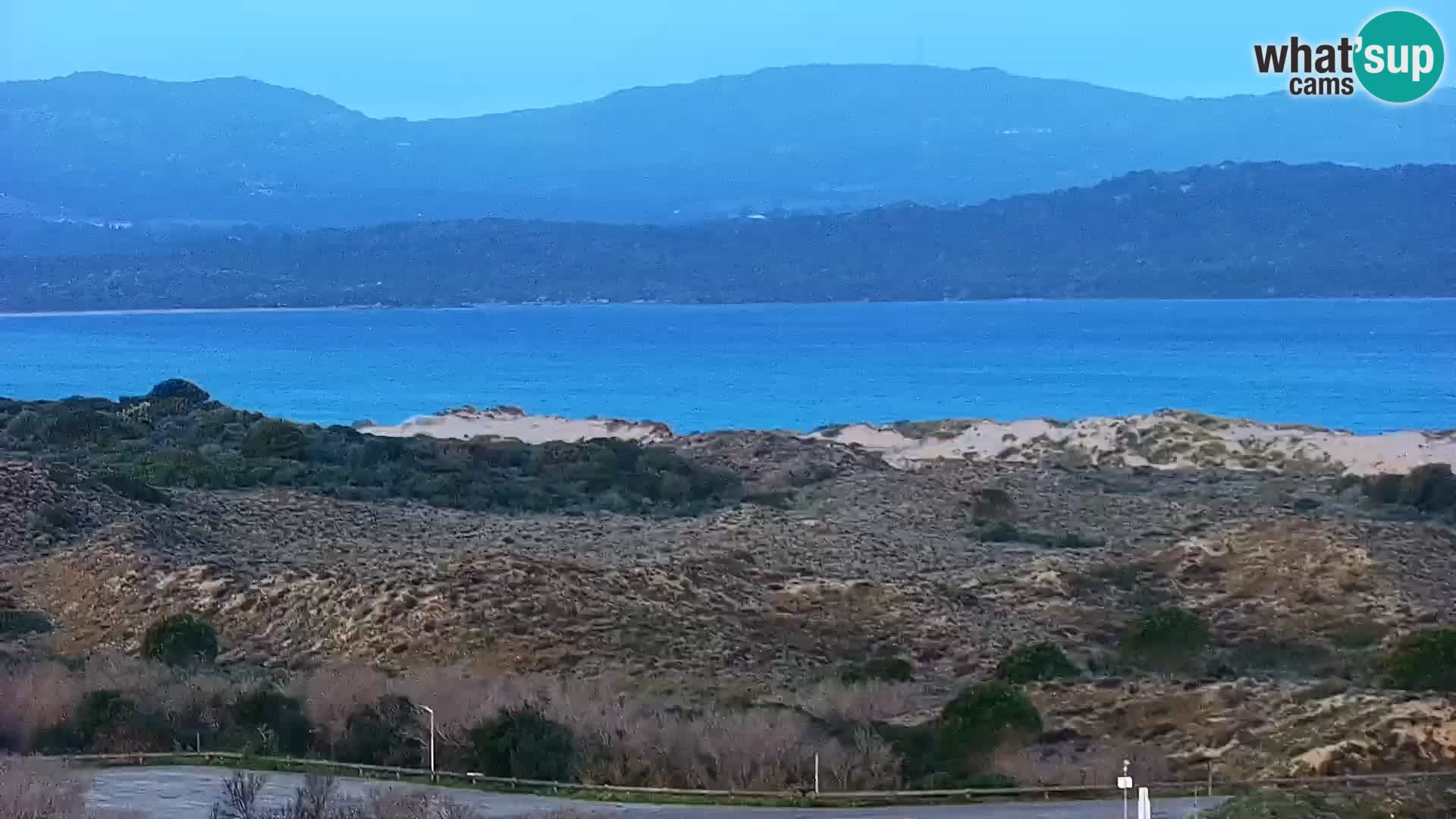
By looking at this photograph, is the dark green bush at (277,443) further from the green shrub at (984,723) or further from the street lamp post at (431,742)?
the green shrub at (984,723)

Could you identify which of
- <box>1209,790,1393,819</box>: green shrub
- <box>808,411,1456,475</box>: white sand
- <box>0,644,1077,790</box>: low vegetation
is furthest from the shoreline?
<box>1209,790,1393,819</box>: green shrub

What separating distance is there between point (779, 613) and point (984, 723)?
34.8 feet

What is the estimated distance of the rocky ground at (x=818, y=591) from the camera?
1958 centimetres

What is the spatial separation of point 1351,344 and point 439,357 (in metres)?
49.5

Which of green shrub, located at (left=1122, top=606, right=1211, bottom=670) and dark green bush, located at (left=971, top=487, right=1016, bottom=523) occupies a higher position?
dark green bush, located at (left=971, top=487, right=1016, bottom=523)

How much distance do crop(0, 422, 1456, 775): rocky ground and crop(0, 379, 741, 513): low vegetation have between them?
1.67 m

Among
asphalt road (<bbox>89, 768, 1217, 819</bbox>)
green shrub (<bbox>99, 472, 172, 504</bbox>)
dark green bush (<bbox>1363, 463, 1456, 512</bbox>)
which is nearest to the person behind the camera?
asphalt road (<bbox>89, 768, 1217, 819</bbox>)

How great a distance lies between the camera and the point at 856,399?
88.2 metres

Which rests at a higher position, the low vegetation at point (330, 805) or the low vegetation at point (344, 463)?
the low vegetation at point (344, 463)

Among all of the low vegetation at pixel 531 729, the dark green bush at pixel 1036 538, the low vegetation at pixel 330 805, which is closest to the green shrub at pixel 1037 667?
the low vegetation at pixel 531 729

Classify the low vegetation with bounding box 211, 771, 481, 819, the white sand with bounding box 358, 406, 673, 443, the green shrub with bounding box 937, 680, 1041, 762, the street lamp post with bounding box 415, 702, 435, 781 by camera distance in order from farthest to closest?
the white sand with bounding box 358, 406, 673, 443 < the green shrub with bounding box 937, 680, 1041, 762 < the street lamp post with bounding box 415, 702, 435, 781 < the low vegetation with bounding box 211, 771, 481, 819

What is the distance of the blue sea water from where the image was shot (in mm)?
84438

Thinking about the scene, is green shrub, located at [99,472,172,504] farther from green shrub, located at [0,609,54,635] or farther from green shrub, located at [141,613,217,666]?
green shrub, located at [141,613,217,666]

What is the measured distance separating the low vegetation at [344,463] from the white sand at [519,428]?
785 cm
